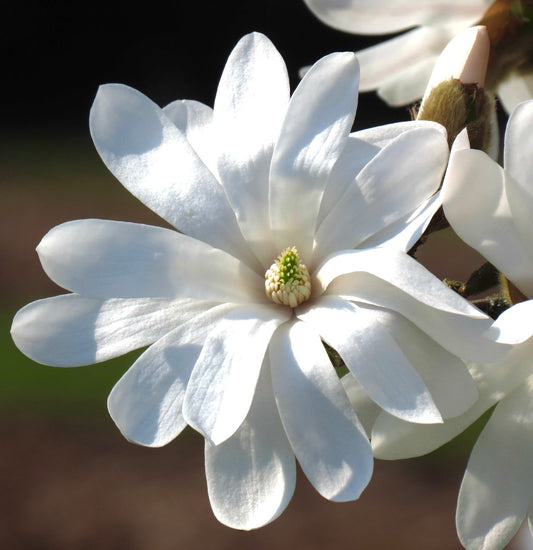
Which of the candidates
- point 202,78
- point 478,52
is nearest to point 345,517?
point 478,52

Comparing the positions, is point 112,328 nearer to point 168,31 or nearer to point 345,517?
point 345,517

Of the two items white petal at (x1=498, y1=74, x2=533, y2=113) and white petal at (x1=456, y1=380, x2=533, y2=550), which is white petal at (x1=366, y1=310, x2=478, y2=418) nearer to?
white petal at (x1=456, y1=380, x2=533, y2=550)

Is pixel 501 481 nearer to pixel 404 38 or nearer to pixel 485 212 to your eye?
pixel 485 212

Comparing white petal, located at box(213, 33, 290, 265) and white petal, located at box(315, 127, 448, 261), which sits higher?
white petal, located at box(213, 33, 290, 265)

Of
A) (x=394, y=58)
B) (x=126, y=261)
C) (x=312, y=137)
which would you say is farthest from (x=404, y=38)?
(x=126, y=261)

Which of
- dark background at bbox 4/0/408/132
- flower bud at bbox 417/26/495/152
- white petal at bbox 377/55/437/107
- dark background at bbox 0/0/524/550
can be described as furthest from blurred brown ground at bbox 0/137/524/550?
dark background at bbox 4/0/408/132

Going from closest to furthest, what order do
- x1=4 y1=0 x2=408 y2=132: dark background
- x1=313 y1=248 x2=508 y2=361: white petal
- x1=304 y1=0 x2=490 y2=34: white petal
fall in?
x1=313 y1=248 x2=508 y2=361: white petal < x1=304 y1=0 x2=490 y2=34: white petal < x1=4 y1=0 x2=408 y2=132: dark background

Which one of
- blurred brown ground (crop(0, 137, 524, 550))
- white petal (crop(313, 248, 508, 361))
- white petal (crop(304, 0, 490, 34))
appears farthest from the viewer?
blurred brown ground (crop(0, 137, 524, 550))
